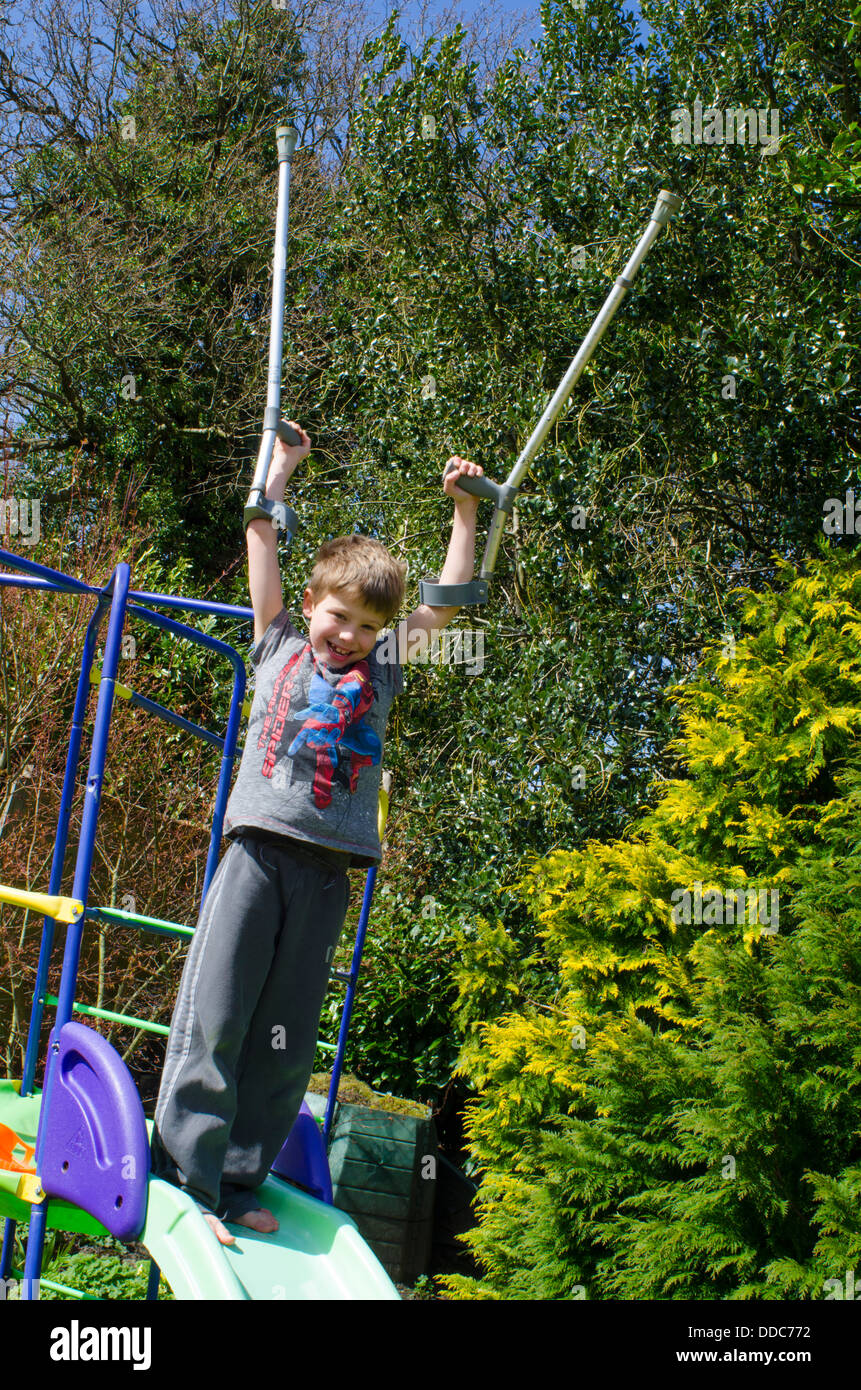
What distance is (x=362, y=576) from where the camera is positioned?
2139mm

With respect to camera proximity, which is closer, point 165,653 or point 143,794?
point 143,794

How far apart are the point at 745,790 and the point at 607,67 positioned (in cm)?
458

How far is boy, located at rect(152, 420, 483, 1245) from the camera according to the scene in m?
1.91

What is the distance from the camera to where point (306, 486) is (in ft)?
24.0

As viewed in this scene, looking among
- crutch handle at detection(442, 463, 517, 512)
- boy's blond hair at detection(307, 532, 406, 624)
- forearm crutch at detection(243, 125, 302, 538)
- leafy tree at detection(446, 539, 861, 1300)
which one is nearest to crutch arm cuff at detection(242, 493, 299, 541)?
forearm crutch at detection(243, 125, 302, 538)

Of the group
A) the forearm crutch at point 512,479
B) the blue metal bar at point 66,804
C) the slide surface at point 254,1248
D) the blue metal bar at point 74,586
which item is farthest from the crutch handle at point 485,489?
the slide surface at point 254,1248

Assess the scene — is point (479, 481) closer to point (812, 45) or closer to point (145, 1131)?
point (145, 1131)

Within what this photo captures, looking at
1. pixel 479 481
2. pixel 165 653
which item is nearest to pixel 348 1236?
pixel 479 481

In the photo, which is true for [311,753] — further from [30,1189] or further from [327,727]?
[30,1189]

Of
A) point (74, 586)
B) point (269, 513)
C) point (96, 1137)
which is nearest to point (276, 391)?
point (269, 513)

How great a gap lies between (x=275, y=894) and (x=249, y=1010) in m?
0.22

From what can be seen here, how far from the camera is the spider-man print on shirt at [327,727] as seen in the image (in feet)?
6.70

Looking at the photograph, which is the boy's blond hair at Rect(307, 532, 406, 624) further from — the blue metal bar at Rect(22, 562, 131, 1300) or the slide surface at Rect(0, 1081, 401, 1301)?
the slide surface at Rect(0, 1081, 401, 1301)

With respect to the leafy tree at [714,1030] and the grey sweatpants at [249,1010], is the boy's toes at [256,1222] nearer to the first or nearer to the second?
the grey sweatpants at [249,1010]
